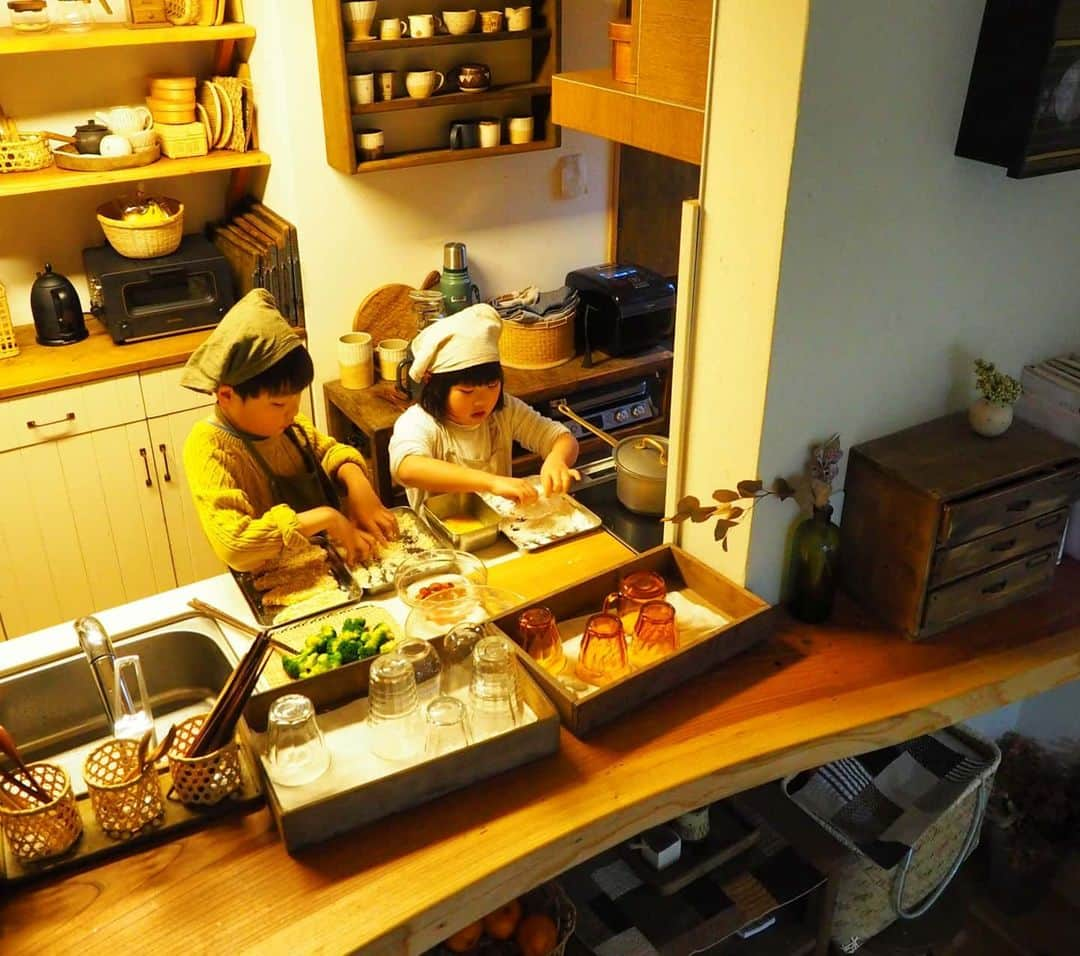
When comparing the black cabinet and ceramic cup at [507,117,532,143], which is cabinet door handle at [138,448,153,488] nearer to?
ceramic cup at [507,117,532,143]

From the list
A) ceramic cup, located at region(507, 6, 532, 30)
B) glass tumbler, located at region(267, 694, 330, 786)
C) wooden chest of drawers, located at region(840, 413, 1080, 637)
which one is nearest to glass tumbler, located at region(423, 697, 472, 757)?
glass tumbler, located at region(267, 694, 330, 786)

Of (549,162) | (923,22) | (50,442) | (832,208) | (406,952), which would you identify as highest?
(923,22)

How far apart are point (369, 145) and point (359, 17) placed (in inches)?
14.1

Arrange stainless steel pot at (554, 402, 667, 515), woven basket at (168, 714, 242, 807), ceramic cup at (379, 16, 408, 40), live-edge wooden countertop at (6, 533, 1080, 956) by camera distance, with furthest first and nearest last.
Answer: ceramic cup at (379, 16, 408, 40)
stainless steel pot at (554, 402, 667, 515)
woven basket at (168, 714, 242, 807)
live-edge wooden countertop at (6, 533, 1080, 956)

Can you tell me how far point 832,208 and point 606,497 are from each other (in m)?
0.82

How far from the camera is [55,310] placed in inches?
116

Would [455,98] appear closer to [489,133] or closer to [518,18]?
[489,133]

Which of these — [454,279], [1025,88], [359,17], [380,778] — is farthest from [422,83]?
[380,778]

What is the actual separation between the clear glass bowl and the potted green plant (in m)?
0.83

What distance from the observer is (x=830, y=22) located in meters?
1.24

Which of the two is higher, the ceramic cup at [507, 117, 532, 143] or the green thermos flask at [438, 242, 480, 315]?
the ceramic cup at [507, 117, 532, 143]

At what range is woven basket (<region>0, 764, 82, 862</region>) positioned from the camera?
45.2 inches

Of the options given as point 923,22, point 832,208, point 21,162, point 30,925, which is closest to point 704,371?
point 832,208

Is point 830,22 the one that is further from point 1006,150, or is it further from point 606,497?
point 606,497
